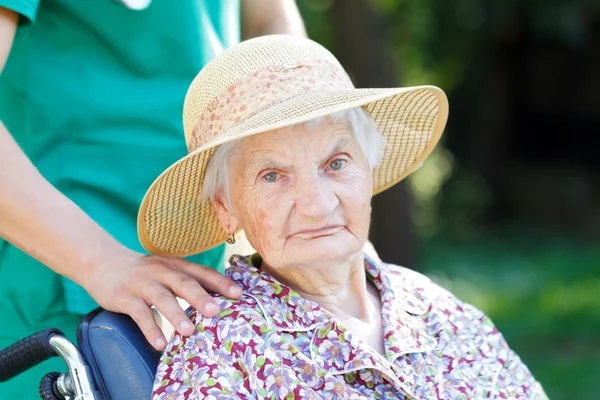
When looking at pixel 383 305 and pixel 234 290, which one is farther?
pixel 383 305

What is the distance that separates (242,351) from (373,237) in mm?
5724

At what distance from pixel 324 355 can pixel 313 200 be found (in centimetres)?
36

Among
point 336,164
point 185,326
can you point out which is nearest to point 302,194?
A: point 336,164

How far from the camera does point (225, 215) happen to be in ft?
7.95

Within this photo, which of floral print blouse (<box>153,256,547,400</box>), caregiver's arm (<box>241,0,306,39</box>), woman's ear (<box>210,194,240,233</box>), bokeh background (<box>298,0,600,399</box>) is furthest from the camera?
bokeh background (<box>298,0,600,399</box>)

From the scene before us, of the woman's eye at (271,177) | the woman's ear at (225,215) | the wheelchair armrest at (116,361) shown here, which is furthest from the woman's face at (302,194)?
the wheelchair armrest at (116,361)

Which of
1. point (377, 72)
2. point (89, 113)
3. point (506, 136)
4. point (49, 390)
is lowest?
point (49, 390)

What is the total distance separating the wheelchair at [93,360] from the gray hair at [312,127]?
43 centimetres

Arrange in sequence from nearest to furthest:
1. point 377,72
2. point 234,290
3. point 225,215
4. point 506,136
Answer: point 234,290
point 225,215
point 377,72
point 506,136

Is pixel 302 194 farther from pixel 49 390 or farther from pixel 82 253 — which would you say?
pixel 49 390

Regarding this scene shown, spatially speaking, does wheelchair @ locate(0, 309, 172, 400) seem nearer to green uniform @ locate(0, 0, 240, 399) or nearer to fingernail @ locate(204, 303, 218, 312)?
fingernail @ locate(204, 303, 218, 312)

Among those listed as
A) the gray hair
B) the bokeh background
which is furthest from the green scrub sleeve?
the bokeh background

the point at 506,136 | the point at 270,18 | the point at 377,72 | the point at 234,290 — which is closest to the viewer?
the point at 234,290

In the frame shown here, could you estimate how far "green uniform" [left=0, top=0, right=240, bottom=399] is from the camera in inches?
96.6
